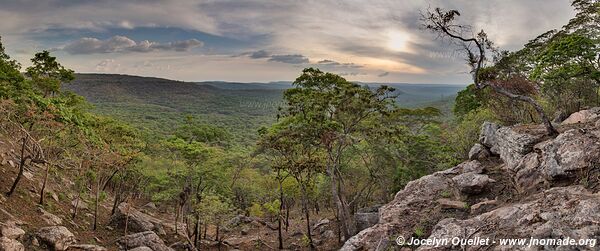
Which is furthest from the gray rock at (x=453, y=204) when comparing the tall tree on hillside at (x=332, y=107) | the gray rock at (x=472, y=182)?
the tall tree on hillside at (x=332, y=107)

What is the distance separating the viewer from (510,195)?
13.0 m

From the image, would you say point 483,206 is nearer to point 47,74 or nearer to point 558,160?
point 558,160

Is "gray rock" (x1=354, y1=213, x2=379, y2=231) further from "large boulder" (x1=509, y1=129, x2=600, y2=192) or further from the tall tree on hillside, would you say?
"large boulder" (x1=509, y1=129, x2=600, y2=192)

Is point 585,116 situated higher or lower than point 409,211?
higher

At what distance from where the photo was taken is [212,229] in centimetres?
4003

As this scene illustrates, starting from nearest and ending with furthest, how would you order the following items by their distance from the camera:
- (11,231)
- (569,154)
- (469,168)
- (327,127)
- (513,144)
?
(569,154), (513,144), (469,168), (11,231), (327,127)

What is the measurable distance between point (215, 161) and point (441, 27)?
18.0 m

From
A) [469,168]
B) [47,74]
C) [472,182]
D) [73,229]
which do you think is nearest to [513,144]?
[469,168]

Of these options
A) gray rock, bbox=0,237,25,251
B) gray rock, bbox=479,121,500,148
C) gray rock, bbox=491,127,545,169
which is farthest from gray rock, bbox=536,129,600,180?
gray rock, bbox=0,237,25,251

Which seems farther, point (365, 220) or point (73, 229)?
point (365, 220)

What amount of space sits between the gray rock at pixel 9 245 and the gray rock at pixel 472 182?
62.4 ft

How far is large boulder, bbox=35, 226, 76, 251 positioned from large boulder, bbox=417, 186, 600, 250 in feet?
58.8

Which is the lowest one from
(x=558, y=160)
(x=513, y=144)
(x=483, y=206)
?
(x=483, y=206)

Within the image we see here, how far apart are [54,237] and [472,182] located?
20.4 metres
